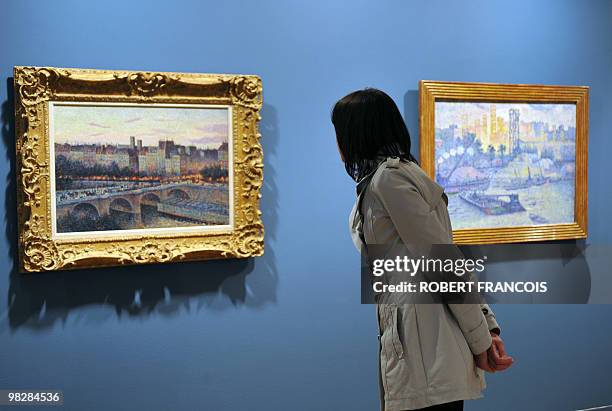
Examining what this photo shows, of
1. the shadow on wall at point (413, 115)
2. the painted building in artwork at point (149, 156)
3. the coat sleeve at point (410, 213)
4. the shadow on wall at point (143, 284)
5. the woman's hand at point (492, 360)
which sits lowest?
the woman's hand at point (492, 360)

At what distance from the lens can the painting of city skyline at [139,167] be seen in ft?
7.32

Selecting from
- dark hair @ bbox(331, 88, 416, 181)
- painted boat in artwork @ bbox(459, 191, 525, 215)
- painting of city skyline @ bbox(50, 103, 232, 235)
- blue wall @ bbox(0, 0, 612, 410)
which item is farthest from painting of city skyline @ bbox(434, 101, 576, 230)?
dark hair @ bbox(331, 88, 416, 181)

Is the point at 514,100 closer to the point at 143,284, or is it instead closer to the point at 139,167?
the point at 139,167

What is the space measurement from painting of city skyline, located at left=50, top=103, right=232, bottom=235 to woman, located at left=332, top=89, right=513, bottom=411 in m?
0.78

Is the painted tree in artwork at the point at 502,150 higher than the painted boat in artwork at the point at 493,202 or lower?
higher

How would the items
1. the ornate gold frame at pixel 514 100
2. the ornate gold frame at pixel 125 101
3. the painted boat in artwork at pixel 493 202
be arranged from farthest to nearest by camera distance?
the painted boat in artwork at pixel 493 202
the ornate gold frame at pixel 514 100
the ornate gold frame at pixel 125 101

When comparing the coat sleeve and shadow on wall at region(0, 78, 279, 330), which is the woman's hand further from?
shadow on wall at region(0, 78, 279, 330)

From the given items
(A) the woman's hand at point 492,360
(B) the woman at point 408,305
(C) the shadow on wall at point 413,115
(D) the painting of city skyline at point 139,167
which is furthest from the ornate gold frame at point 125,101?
(A) the woman's hand at point 492,360

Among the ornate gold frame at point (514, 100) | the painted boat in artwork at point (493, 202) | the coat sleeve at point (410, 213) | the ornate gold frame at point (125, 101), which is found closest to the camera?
the coat sleeve at point (410, 213)

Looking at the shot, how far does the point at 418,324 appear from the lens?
168 centimetres

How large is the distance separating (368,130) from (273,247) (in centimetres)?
96

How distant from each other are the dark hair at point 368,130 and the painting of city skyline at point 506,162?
41.4 inches

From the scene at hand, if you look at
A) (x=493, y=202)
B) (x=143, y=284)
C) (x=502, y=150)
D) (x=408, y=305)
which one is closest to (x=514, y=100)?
(x=502, y=150)

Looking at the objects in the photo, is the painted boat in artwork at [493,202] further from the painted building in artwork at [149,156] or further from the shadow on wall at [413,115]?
the painted building in artwork at [149,156]
